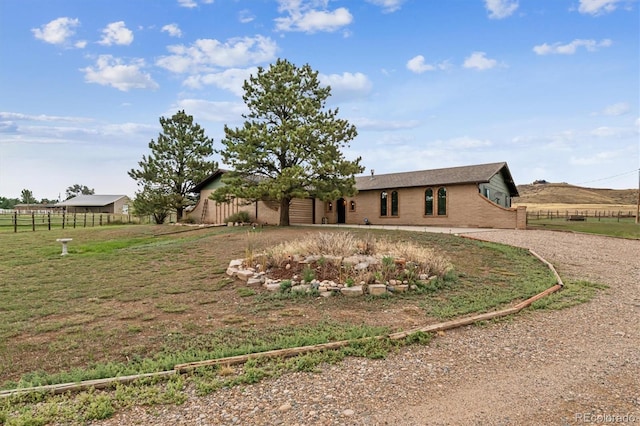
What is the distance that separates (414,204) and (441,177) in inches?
96.5

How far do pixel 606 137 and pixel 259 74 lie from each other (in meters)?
20.5

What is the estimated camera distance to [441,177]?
22.9 metres

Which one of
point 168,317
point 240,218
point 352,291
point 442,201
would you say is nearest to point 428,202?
point 442,201

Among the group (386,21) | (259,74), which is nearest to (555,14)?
(386,21)

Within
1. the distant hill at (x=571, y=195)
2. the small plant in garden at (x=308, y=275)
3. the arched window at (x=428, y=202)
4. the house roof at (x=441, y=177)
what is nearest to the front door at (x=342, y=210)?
the house roof at (x=441, y=177)

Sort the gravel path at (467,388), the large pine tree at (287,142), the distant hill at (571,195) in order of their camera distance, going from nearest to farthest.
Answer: the gravel path at (467,388)
the large pine tree at (287,142)
the distant hill at (571,195)

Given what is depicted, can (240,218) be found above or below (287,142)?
below

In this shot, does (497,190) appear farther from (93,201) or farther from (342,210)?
(93,201)

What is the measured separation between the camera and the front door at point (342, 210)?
27.8m

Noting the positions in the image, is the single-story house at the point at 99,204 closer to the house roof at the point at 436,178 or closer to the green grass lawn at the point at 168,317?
the house roof at the point at 436,178

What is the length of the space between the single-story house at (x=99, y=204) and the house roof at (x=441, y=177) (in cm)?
4426

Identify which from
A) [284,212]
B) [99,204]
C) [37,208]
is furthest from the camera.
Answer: [37,208]

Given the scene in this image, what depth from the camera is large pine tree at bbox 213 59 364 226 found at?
18078 mm

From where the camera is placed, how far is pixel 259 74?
64.8ft
